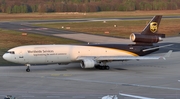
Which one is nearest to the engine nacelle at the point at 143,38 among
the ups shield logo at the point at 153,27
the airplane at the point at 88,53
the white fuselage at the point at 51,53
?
the airplane at the point at 88,53

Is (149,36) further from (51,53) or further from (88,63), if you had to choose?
(51,53)

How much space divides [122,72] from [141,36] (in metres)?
6.58

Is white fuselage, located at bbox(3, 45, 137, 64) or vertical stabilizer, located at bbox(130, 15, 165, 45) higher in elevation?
vertical stabilizer, located at bbox(130, 15, 165, 45)

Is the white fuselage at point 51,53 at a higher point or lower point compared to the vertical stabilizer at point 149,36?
lower

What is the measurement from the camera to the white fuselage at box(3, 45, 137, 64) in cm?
4428

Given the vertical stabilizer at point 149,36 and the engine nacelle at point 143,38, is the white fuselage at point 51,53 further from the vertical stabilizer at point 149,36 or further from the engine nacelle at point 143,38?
the vertical stabilizer at point 149,36

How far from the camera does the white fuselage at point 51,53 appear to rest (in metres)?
44.3

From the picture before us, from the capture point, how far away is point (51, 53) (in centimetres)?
4509

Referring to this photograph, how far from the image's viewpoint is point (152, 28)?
164ft

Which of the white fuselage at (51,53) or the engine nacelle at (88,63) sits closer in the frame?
the white fuselage at (51,53)

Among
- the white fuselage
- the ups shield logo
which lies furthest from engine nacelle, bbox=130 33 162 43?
the white fuselage

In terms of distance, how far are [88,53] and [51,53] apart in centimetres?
455

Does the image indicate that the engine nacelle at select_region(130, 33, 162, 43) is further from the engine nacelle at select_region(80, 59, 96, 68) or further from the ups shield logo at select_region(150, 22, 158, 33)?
the engine nacelle at select_region(80, 59, 96, 68)

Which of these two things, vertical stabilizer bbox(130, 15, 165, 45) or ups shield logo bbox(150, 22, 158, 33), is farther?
ups shield logo bbox(150, 22, 158, 33)
